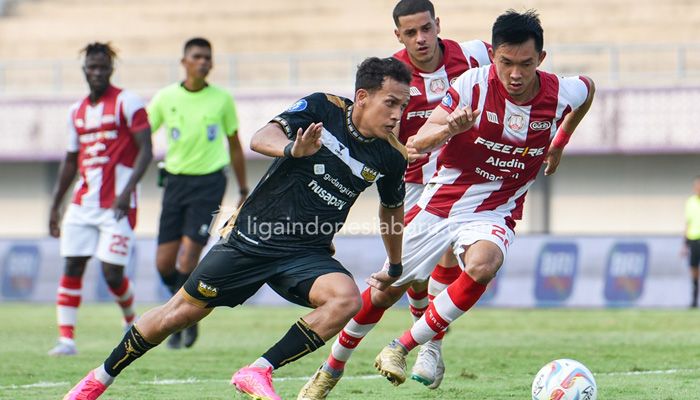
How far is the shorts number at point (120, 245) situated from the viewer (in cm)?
1058

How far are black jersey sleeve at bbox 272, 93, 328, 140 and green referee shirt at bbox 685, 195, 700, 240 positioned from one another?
39.8 ft

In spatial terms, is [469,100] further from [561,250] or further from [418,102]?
[561,250]

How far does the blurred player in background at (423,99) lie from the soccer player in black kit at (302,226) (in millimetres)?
1079

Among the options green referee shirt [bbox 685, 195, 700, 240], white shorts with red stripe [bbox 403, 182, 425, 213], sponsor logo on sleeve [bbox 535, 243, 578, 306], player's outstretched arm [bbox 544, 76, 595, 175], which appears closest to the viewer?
player's outstretched arm [bbox 544, 76, 595, 175]

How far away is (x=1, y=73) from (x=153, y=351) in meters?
17.1

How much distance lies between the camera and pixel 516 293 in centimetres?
1777

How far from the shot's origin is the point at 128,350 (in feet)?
21.7

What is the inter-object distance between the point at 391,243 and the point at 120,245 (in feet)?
13.7

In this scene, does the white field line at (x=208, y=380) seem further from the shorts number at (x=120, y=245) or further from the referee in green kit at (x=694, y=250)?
the referee in green kit at (x=694, y=250)

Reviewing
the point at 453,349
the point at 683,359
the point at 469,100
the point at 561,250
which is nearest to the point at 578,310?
the point at 561,250

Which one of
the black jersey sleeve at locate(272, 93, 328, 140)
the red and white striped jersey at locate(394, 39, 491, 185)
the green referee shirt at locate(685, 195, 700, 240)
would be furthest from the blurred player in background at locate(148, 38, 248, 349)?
the green referee shirt at locate(685, 195, 700, 240)

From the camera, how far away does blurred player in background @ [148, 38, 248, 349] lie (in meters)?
11.1

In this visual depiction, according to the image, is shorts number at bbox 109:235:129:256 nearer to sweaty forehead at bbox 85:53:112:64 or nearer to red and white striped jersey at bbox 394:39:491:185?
sweaty forehead at bbox 85:53:112:64

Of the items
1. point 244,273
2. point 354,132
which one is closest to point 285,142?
point 354,132
